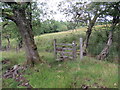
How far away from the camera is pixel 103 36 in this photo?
11.6m

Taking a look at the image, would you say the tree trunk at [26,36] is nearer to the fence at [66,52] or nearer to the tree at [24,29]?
the tree at [24,29]

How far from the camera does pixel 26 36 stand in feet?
21.2

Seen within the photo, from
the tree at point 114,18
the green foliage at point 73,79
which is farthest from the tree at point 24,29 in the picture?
the tree at point 114,18

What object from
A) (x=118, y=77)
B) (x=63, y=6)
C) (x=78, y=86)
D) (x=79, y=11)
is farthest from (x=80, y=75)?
(x=63, y=6)

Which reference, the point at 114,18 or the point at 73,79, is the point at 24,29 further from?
the point at 114,18

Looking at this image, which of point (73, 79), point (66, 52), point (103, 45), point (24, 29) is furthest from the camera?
point (103, 45)

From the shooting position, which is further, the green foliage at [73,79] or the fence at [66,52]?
the fence at [66,52]

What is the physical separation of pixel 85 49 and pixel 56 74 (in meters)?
6.68

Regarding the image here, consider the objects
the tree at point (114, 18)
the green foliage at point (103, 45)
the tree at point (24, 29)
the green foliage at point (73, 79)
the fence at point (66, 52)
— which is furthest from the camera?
the green foliage at point (103, 45)

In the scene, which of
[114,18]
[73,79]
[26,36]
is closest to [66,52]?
[26,36]

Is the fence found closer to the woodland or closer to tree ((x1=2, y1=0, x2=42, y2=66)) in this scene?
the woodland

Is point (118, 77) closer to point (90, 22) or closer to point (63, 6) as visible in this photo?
point (90, 22)

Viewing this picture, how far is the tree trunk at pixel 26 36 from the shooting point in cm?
627

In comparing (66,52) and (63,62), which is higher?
(66,52)
